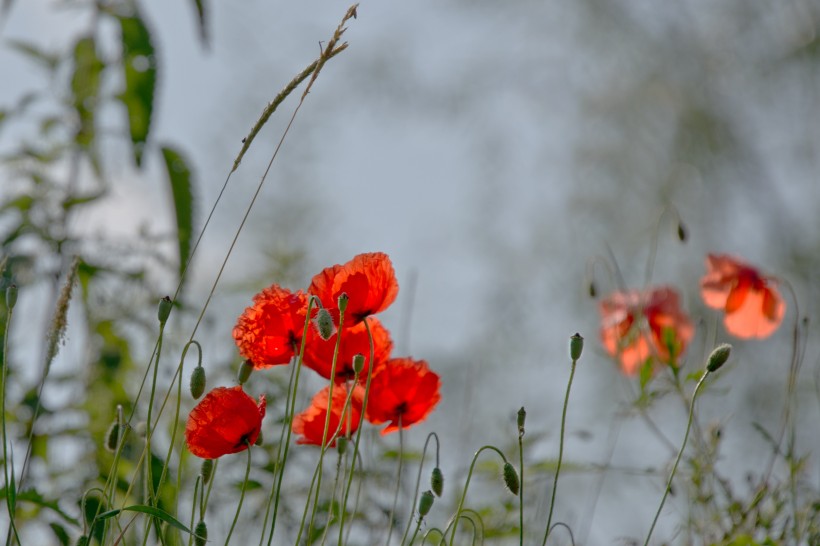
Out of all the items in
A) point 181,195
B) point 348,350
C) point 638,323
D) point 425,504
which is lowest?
point 425,504

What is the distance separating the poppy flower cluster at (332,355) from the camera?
23.5 inches

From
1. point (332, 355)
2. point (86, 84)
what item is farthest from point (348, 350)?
point (86, 84)

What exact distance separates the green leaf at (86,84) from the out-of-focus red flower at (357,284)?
0.58 meters

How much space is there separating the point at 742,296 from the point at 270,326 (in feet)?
1.65

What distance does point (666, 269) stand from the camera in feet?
14.3

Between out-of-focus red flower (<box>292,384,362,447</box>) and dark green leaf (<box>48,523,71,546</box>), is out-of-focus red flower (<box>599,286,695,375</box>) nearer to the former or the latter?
out-of-focus red flower (<box>292,384,362,447</box>)

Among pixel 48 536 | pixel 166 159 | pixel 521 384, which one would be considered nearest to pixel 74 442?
pixel 48 536

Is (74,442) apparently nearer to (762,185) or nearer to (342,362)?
(342,362)

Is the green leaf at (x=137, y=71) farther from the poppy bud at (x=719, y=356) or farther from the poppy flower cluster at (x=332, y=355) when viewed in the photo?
the poppy bud at (x=719, y=356)

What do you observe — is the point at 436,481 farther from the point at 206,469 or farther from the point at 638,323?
the point at 638,323

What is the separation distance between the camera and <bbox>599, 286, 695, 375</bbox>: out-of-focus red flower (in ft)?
3.01

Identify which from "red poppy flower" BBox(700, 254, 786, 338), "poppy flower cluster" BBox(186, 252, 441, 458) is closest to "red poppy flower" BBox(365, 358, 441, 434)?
"poppy flower cluster" BBox(186, 252, 441, 458)

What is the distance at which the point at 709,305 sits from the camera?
0.97 m

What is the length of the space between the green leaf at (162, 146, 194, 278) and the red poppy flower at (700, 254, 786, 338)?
1.36 feet
